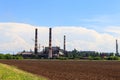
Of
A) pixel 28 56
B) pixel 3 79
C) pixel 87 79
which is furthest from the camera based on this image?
pixel 28 56

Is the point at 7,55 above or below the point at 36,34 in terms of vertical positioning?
below

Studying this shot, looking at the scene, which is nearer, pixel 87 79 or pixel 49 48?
pixel 87 79

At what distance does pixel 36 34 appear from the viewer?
182250 mm

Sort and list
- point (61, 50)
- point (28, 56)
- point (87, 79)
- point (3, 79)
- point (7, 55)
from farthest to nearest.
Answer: point (61, 50)
point (28, 56)
point (7, 55)
point (87, 79)
point (3, 79)

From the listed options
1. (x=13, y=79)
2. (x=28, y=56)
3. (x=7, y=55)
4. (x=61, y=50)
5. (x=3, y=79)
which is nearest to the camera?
(x=3, y=79)

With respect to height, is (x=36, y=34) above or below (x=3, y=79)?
above

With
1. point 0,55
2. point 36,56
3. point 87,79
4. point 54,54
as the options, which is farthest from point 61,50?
point 87,79

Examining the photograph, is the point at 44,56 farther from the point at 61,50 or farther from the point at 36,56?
the point at 61,50

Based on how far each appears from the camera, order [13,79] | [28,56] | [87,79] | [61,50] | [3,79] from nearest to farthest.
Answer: [3,79] < [13,79] < [87,79] < [28,56] < [61,50]

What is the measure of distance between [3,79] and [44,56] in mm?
157710

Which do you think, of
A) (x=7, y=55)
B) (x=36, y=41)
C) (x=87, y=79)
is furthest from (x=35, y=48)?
(x=87, y=79)

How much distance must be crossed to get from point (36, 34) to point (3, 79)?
159m

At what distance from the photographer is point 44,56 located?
593 feet

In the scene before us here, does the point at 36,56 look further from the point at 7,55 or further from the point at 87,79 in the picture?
the point at 87,79
